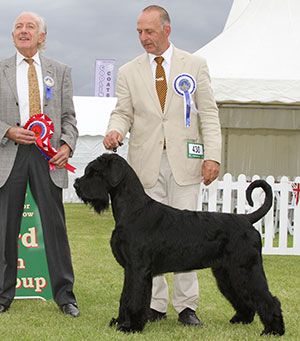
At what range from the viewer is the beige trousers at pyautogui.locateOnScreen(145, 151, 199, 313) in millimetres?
3668

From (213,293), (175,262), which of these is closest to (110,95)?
(213,293)

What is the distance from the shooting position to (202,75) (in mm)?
3711

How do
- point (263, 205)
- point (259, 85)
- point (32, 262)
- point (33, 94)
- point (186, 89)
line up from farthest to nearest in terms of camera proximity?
point (259, 85) < point (32, 262) < point (33, 94) < point (186, 89) < point (263, 205)

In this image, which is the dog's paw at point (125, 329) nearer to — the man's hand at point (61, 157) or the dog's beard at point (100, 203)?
the dog's beard at point (100, 203)

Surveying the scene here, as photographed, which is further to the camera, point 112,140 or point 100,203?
point 112,140

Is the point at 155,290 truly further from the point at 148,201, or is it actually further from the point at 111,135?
the point at 111,135

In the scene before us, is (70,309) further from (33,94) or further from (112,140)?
(33,94)

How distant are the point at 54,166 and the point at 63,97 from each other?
0.51 m

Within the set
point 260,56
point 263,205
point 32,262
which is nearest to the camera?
point 263,205

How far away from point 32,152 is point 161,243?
117cm

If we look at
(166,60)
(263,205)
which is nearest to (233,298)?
(263,205)

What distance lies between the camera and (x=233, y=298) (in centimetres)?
349

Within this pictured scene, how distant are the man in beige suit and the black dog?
0.39 meters

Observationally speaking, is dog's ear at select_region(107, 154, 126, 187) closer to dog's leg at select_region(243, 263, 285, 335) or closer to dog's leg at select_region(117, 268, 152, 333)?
dog's leg at select_region(117, 268, 152, 333)
